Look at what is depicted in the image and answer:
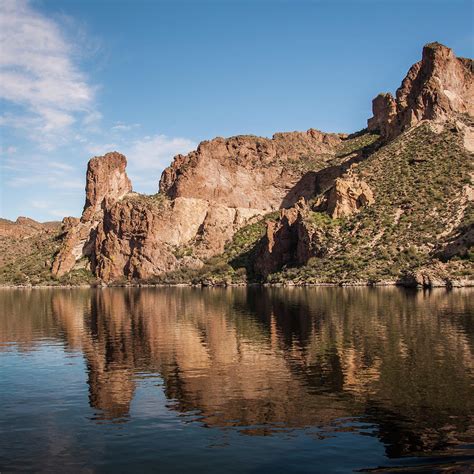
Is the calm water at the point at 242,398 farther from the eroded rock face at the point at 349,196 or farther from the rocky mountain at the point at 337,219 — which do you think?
the eroded rock face at the point at 349,196

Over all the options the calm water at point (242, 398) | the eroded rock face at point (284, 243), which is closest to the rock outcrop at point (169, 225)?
the eroded rock face at point (284, 243)

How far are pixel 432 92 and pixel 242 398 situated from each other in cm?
14305

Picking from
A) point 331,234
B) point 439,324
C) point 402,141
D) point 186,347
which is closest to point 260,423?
point 186,347

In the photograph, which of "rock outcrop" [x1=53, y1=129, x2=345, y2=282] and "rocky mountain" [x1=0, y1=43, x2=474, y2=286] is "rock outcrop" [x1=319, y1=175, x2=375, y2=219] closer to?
"rocky mountain" [x1=0, y1=43, x2=474, y2=286]

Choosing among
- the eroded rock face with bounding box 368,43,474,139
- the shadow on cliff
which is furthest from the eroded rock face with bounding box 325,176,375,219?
the shadow on cliff

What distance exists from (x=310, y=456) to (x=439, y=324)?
30.5 metres

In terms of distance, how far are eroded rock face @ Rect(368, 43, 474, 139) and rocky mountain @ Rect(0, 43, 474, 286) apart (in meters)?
0.38

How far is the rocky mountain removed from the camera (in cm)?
11106

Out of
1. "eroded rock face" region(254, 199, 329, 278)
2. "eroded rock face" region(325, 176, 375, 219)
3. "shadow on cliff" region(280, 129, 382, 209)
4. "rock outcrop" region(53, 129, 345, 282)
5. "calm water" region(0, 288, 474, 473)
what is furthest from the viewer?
"shadow on cliff" region(280, 129, 382, 209)

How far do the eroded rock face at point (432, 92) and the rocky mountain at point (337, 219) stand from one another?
380 mm

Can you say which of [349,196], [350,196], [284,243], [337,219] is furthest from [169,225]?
[350,196]

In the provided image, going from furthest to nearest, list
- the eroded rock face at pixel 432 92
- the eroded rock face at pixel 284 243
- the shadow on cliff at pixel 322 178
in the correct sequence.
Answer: the shadow on cliff at pixel 322 178 < the eroded rock face at pixel 432 92 < the eroded rock face at pixel 284 243

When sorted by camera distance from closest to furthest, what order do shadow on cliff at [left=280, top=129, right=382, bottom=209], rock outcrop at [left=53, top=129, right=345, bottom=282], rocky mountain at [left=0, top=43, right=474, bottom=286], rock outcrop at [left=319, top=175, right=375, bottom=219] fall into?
rocky mountain at [left=0, top=43, right=474, bottom=286] < rock outcrop at [left=319, top=175, right=375, bottom=219] < rock outcrop at [left=53, top=129, right=345, bottom=282] < shadow on cliff at [left=280, top=129, right=382, bottom=209]

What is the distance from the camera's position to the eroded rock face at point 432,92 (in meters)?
149
